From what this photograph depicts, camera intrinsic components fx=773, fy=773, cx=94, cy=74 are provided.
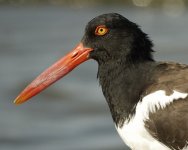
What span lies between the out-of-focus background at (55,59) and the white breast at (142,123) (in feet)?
13.7

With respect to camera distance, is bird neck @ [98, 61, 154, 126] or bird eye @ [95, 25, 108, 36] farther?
bird eye @ [95, 25, 108, 36]

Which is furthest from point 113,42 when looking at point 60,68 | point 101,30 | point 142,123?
point 142,123

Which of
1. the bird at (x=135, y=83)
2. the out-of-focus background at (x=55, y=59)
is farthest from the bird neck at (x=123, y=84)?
the out-of-focus background at (x=55, y=59)

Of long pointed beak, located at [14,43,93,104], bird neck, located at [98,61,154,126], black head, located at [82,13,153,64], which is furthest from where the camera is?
long pointed beak, located at [14,43,93,104]

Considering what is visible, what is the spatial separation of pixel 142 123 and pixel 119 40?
1.08 m

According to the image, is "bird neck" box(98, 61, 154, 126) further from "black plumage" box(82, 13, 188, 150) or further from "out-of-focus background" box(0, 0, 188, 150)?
"out-of-focus background" box(0, 0, 188, 150)

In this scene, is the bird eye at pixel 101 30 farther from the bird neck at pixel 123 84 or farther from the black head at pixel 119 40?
the bird neck at pixel 123 84

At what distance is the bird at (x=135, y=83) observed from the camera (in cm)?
826

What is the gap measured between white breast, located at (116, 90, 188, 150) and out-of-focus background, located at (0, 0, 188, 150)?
13.7 feet

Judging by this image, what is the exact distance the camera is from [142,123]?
27.2 ft

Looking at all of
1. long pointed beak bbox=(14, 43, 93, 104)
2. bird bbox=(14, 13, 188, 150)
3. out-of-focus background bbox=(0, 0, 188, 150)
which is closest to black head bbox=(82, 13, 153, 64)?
bird bbox=(14, 13, 188, 150)

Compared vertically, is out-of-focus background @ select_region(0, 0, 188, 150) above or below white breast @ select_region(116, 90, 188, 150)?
above

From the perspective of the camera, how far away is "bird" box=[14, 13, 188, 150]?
826cm

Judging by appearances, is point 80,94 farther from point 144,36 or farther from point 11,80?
point 144,36
